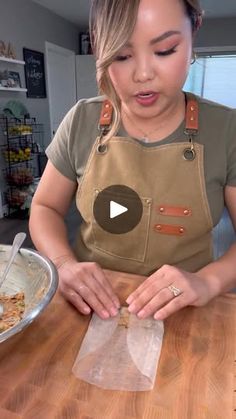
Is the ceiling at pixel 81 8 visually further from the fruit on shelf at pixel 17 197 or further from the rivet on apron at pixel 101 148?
the rivet on apron at pixel 101 148

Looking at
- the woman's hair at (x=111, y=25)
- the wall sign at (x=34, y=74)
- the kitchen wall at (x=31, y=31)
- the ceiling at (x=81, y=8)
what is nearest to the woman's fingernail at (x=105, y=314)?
the woman's hair at (x=111, y=25)

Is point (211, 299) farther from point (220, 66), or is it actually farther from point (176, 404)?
point (220, 66)

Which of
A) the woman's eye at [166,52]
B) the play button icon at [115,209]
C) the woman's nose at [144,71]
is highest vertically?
the woman's eye at [166,52]

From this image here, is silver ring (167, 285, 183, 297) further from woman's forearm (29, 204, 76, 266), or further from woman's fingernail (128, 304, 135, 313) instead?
woman's forearm (29, 204, 76, 266)

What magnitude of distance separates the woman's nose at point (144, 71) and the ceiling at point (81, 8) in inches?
145

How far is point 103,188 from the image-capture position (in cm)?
78

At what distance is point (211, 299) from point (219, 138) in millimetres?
351

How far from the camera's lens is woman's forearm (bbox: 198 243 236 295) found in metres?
0.63

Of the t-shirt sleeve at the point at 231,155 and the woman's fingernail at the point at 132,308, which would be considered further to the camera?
the t-shirt sleeve at the point at 231,155

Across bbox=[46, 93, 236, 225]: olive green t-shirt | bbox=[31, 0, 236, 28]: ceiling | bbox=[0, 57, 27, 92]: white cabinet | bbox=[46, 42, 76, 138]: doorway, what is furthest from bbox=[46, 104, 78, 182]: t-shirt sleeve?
bbox=[46, 42, 76, 138]: doorway

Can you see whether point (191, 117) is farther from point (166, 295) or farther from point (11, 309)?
point (11, 309)

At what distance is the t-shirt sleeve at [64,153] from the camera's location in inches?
33.2

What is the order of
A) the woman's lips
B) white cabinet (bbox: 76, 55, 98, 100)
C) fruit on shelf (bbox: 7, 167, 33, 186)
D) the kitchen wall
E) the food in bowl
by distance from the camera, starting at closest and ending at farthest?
the food in bowl
the woman's lips
the kitchen wall
fruit on shelf (bbox: 7, 167, 33, 186)
white cabinet (bbox: 76, 55, 98, 100)

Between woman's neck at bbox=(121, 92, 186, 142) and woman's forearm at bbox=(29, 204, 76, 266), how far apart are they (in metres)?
0.29
